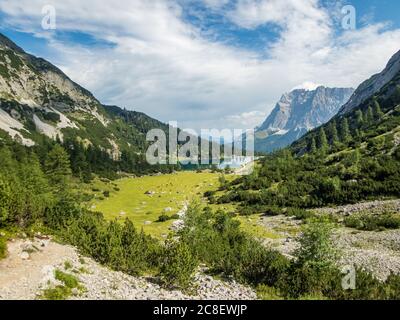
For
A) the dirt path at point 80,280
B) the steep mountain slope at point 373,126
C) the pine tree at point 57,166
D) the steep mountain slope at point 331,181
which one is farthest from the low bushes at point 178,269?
the steep mountain slope at point 373,126

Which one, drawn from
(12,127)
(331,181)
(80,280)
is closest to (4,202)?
(80,280)

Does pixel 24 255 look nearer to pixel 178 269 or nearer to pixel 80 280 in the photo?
pixel 80 280

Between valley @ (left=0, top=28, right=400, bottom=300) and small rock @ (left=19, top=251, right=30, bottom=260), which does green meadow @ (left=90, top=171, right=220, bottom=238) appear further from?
small rock @ (left=19, top=251, right=30, bottom=260)

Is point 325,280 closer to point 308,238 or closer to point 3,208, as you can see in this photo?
point 308,238

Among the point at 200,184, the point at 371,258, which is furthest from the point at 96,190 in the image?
the point at 371,258

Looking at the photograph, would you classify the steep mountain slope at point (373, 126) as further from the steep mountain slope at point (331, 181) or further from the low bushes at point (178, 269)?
the low bushes at point (178, 269)

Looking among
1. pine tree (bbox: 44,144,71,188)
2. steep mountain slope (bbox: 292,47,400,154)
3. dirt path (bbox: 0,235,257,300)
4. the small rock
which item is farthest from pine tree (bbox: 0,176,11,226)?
steep mountain slope (bbox: 292,47,400,154)

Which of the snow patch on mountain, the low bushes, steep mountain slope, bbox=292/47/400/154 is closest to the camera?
the low bushes

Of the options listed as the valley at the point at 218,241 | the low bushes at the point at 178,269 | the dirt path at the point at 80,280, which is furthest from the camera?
the low bushes at the point at 178,269

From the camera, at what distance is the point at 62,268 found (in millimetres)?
24141

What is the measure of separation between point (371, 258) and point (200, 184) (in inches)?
3217

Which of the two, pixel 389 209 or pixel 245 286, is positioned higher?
pixel 389 209

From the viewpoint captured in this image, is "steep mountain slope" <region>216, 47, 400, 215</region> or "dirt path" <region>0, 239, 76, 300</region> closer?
"dirt path" <region>0, 239, 76, 300</region>

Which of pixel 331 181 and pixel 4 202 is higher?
pixel 331 181
